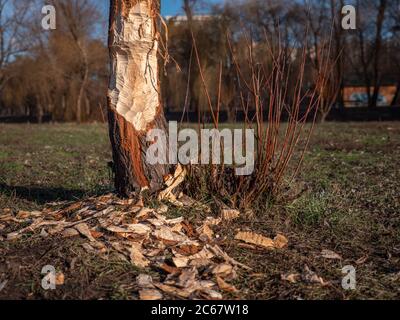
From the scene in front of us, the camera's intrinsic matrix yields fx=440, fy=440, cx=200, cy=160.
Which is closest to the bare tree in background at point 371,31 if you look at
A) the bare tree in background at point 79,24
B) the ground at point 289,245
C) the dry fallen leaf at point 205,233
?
the bare tree in background at point 79,24

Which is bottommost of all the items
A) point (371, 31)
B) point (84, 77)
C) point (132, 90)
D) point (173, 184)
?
point (173, 184)

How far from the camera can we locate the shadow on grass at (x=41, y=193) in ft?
14.4

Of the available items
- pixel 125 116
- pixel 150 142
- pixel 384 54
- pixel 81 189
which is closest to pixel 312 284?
pixel 150 142

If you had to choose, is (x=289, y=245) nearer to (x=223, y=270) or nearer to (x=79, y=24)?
(x=223, y=270)

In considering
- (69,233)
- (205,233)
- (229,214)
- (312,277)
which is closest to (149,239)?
(205,233)

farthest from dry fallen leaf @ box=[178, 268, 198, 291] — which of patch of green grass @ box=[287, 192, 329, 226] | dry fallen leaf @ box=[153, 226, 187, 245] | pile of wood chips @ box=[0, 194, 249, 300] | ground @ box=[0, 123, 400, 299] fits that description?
patch of green grass @ box=[287, 192, 329, 226]

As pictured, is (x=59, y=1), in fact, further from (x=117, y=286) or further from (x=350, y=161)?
(x=117, y=286)

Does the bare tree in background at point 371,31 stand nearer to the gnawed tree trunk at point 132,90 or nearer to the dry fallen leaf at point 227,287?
the gnawed tree trunk at point 132,90

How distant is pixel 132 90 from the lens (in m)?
3.46

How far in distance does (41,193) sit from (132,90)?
193cm

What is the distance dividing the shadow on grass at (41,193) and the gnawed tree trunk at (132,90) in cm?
96

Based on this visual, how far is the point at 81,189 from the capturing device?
16.2 ft
